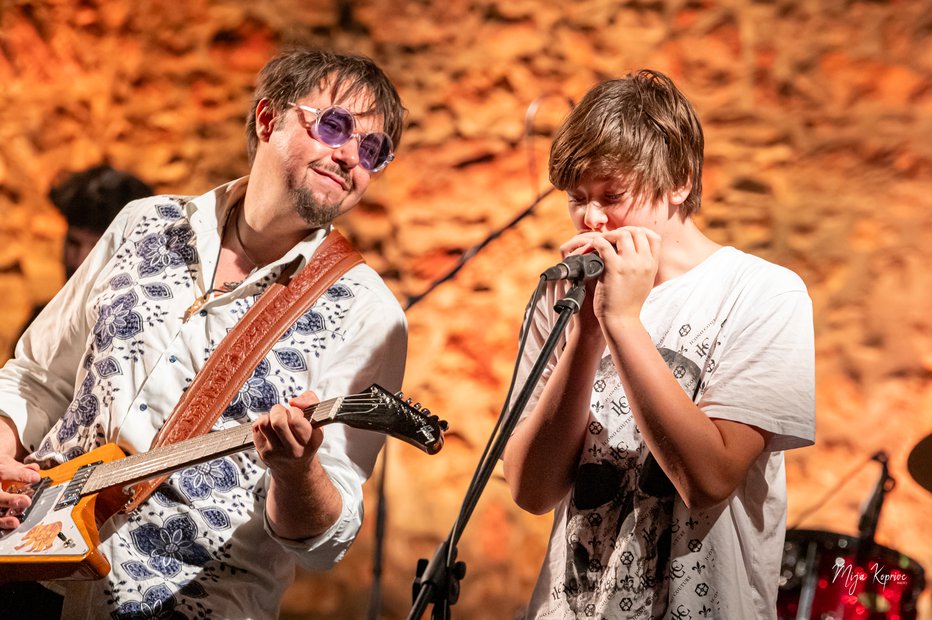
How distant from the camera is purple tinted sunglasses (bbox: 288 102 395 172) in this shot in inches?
77.7

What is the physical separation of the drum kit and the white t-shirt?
740 millimetres

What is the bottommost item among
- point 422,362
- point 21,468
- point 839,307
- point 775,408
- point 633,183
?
point 422,362

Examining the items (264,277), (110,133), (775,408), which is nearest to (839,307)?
(775,408)

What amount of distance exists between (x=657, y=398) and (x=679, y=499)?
0.19 meters

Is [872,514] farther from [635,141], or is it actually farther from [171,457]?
[171,457]

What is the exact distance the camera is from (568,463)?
1548 millimetres

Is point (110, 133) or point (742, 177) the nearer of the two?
point (742, 177)

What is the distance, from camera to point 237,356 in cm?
177

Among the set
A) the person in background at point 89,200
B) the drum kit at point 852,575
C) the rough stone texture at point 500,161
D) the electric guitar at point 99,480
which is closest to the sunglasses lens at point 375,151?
the electric guitar at point 99,480

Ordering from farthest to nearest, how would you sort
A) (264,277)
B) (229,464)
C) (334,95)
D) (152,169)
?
(152,169) < (334,95) < (264,277) < (229,464)

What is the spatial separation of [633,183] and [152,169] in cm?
227

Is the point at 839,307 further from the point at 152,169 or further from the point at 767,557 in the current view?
the point at 152,169

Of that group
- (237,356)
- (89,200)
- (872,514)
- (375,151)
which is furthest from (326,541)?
(89,200)

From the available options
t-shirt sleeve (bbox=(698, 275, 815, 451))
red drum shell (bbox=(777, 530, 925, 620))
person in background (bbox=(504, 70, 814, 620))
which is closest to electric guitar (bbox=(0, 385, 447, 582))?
person in background (bbox=(504, 70, 814, 620))
